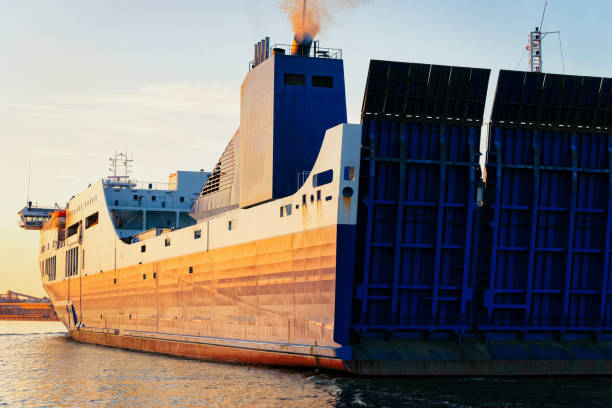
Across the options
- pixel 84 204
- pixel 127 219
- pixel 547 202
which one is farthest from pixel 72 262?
pixel 547 202

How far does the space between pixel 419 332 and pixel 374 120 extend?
7.87 metres

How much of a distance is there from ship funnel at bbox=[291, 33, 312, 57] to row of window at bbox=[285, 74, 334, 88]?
4.55ft

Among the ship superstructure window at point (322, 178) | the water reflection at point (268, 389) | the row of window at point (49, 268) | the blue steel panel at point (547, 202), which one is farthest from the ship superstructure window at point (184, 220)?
the blue steel panel at point (547, 202)

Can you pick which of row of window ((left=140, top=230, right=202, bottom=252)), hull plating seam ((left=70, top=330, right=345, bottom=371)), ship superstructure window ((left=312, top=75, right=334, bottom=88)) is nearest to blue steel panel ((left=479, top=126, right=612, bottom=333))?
hull plating seam ((left=70, top=330, right=345, bottom=371))

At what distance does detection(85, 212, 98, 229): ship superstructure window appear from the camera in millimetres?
56903

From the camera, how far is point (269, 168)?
33219mm

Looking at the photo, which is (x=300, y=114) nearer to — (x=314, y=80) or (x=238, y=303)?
(x=314, y=80)

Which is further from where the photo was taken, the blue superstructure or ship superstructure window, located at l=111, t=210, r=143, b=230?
ship superstructure window, located at l=111, t=210, r=143, b=230

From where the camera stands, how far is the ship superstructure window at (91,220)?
56.9 m

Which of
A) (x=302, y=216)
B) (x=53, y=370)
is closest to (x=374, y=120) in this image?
(x=302, y=216)

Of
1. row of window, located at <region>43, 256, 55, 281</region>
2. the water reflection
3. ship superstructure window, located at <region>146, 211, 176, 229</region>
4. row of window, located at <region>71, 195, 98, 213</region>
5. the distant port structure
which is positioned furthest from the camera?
the distant port structure

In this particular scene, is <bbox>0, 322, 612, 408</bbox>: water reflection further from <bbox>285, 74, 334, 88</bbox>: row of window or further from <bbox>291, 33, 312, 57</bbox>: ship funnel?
<bbox>291, 33, 312, 57</bbox>: ship funnel

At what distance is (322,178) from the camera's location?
28344 mm

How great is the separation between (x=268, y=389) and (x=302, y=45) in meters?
16.4
